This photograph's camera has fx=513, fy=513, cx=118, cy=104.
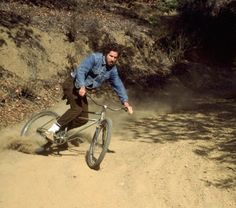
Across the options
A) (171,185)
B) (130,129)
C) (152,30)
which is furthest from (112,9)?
(171,185)

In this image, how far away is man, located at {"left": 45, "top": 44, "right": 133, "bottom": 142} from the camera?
297 inches

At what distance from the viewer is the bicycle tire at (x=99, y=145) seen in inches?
292

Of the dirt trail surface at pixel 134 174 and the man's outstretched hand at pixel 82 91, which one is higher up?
the man's outstretched hand at pixel 82 91

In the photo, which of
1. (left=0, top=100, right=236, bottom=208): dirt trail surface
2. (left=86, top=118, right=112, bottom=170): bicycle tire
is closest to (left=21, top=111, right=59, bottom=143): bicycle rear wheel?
(left=0, top=100, right=236, bottom=208): dirt trail surface

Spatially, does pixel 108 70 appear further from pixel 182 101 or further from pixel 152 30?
pixel 152 30

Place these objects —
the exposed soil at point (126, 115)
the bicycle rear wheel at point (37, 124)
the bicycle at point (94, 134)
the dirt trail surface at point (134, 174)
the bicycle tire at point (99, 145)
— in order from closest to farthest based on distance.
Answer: the dirt trail surface at point (134, 174)
the exposed soil at point (126, 115)
the bicycle tire at point (99, 145)
the bicycle at point (94, 134)
the bicycle rear wheel at point (37, 124)

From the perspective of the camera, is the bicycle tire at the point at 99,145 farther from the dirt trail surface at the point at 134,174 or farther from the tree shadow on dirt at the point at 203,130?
the tree shadow on dirt at the point at 203,130

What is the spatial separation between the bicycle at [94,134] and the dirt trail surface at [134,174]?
0.56 ft

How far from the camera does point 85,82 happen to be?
7789 millimetres

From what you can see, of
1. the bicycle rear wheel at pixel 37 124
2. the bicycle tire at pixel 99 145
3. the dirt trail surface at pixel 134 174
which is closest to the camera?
the dirt trail surface at pixel 134 174

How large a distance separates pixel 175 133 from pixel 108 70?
8.43 feet

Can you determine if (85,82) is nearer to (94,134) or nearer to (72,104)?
(72,104)

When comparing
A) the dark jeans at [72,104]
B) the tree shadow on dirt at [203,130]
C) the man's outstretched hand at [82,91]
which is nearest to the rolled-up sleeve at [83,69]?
the man's outstretched hand at [82,91]

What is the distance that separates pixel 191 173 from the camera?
7484mm
